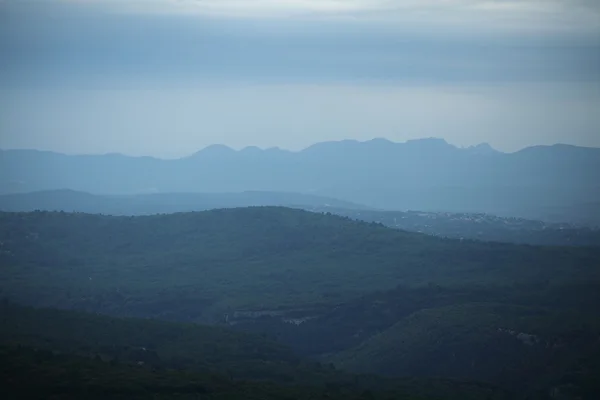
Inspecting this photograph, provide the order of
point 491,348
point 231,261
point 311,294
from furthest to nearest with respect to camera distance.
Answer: point 231,261, point 311,294, point 491,348

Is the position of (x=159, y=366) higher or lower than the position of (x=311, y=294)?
lower

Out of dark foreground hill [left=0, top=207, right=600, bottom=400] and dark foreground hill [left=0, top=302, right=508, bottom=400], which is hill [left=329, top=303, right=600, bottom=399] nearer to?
dark foreground hill [left=0, top=207, right=600, bottom=400]

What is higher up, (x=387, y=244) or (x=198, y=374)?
(x=387, y=244)

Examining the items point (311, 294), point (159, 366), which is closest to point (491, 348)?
point (311, 294)

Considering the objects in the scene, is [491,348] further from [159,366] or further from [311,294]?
[159,366]

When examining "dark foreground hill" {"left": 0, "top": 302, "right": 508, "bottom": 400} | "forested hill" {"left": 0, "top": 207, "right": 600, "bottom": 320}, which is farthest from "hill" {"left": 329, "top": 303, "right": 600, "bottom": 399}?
"forested hill" {"left": 0, "top": 207, "right": 600, "bottom": 320}

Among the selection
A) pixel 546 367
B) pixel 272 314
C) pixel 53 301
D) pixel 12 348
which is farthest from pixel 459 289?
pixel 12 348

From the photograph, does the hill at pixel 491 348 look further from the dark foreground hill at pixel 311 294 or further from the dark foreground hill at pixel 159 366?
the dark foreground hill at pixel 159 366

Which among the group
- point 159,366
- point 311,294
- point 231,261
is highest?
point 231,261

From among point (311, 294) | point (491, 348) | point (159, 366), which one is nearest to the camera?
point (159, 366)

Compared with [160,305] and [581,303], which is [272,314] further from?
[581,303]
